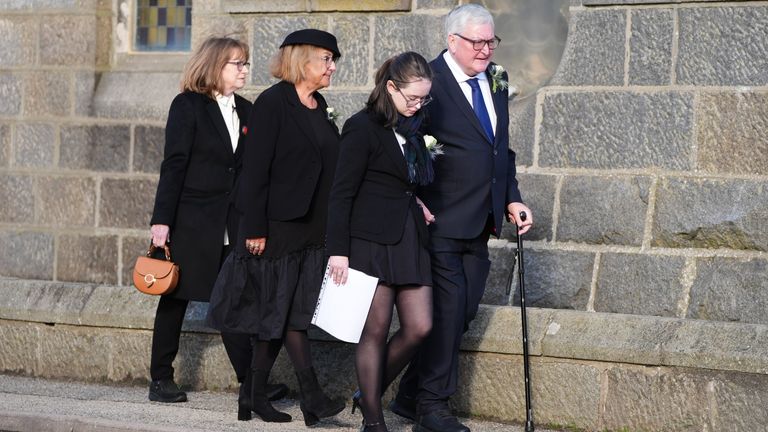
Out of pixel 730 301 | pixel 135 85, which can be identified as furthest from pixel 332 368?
pixel 135 85

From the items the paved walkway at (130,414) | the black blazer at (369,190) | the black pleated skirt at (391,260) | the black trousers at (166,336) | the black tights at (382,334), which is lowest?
the paved walkway at (130,414)

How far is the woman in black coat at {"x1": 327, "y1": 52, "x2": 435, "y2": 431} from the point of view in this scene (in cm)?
716

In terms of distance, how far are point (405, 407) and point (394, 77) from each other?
5.31 ft

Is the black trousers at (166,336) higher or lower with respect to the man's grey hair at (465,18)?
lower

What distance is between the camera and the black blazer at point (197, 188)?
27.6 ft

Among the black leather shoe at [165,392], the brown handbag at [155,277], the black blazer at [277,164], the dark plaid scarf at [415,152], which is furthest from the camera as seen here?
the black leather shoe at [165,392]

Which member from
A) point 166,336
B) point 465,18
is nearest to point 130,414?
point 166,336

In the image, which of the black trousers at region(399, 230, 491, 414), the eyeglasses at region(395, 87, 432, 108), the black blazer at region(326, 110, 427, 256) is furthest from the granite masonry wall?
the eyeglasses at region(395, 87, 432, 108)

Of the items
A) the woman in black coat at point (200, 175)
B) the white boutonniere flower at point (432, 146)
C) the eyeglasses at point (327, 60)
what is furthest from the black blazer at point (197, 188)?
the white boutonniere flower at point (432, 146)

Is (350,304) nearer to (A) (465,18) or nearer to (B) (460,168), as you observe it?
(B) (460,168)

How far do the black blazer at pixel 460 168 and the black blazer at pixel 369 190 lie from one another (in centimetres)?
27

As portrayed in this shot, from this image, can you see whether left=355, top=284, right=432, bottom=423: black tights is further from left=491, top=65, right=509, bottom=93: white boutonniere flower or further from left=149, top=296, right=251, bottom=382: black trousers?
left=149, top=296, right=251, bottom=382: black trousers

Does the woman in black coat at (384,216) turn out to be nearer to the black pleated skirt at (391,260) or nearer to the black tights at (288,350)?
the black pleated skirt at (391,260)

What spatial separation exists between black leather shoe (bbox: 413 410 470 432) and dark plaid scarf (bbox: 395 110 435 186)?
1041 mm
